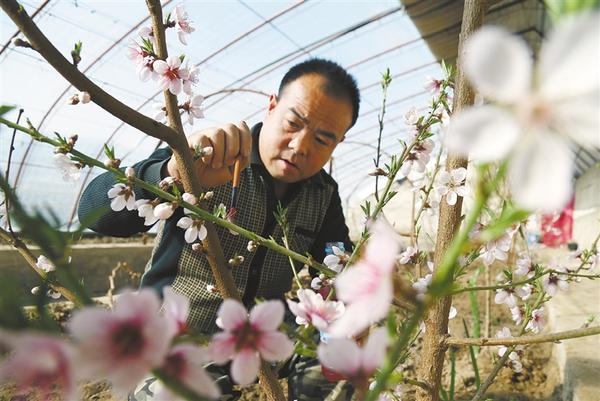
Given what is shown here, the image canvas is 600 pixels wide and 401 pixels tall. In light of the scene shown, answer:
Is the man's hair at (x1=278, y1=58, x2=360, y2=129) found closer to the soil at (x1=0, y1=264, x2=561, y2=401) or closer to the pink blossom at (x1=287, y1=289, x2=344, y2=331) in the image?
the soil at (x1=0, y1=264, x2=561, y2=401)

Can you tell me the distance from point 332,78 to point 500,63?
1685mm

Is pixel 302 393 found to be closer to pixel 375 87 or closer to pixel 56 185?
pixel 375 87

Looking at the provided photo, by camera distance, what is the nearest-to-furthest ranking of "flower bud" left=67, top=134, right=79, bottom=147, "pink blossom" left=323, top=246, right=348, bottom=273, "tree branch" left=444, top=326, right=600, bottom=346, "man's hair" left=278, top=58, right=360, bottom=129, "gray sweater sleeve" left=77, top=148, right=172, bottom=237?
"tree branch" left=444, top=326, right=600, bottom=346 → "flower bud" left=67, top=134, right=79, bottom=147 → "pink blossom" left=323, top=246, right=348, bottom=273 → "gray sweater sleeve" left=77, top=148, right=172, bottom=237 → "man's hair" left=278, top=58, right=360, bottom=129

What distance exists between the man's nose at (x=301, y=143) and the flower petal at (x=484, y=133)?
1416 mm

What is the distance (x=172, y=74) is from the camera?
862mm

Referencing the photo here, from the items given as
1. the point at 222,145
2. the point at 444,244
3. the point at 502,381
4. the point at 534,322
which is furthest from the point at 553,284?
the point at 502,381

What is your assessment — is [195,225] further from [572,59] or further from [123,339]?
[572,59]

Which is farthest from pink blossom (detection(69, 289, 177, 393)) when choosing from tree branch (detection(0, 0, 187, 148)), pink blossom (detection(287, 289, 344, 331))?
tree branch (detection(0, 0, 187, 148))

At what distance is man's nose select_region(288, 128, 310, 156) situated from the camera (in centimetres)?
162

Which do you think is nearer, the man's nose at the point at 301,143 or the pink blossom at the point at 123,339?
the pink blossom at the point at 123,339

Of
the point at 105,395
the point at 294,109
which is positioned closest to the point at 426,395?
the point at 294,109

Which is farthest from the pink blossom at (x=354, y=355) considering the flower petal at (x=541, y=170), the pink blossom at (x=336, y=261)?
the pink blossom at (x=336, y=261)

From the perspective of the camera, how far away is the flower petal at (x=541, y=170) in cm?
20

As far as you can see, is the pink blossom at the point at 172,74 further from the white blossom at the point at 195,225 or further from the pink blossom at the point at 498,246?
the pink blossom at the point at 498,246
